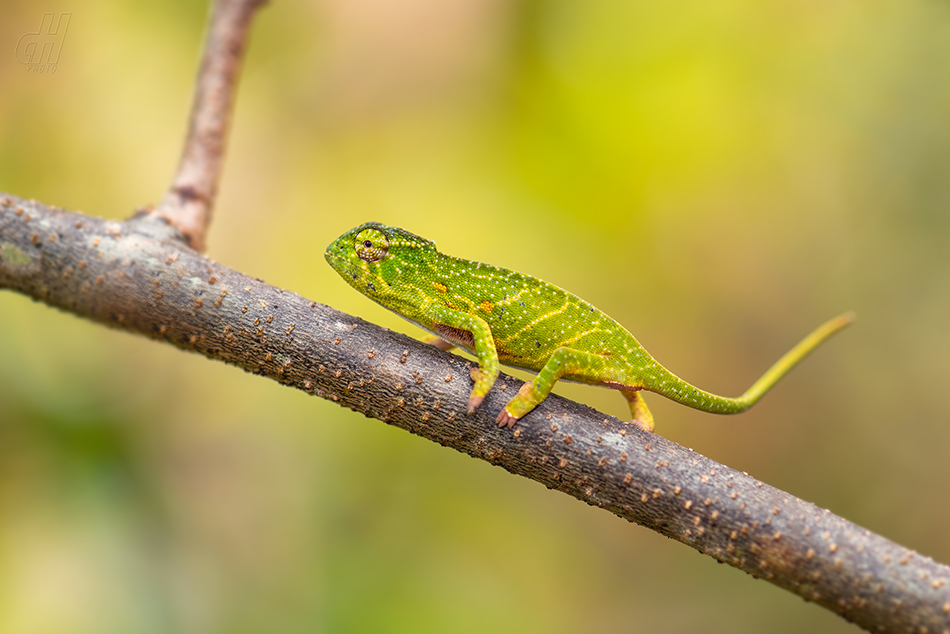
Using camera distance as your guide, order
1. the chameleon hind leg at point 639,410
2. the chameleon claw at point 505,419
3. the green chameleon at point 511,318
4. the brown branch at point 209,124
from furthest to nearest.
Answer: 1. the brown branch at point 209,124
2. the chameleon hind leg at point 639,410
3. the green chameleon at point 511,318
4. the chameleon claw at point 505,419

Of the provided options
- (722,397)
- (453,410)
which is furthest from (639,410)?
(453,410)

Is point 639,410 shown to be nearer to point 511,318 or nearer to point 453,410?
point 511,318

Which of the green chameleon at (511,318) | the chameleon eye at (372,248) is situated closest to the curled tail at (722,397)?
the green chameleon at (511,318)

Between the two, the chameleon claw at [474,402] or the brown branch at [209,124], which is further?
the brown branch at [209,124]

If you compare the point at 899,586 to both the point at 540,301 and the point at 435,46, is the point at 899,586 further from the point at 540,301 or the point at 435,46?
the point at 435,46

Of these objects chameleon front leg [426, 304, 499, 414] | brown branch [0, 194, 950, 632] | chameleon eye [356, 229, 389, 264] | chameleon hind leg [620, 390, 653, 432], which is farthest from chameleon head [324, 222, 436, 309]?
chameleon hind leg [620, 390, 653, 432]

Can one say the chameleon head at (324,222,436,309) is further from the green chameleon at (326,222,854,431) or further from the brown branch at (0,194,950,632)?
the brown branch at (0,194,950,632)

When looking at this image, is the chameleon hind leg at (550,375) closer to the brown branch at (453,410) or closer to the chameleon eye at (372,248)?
the brown branch at (453,410)
